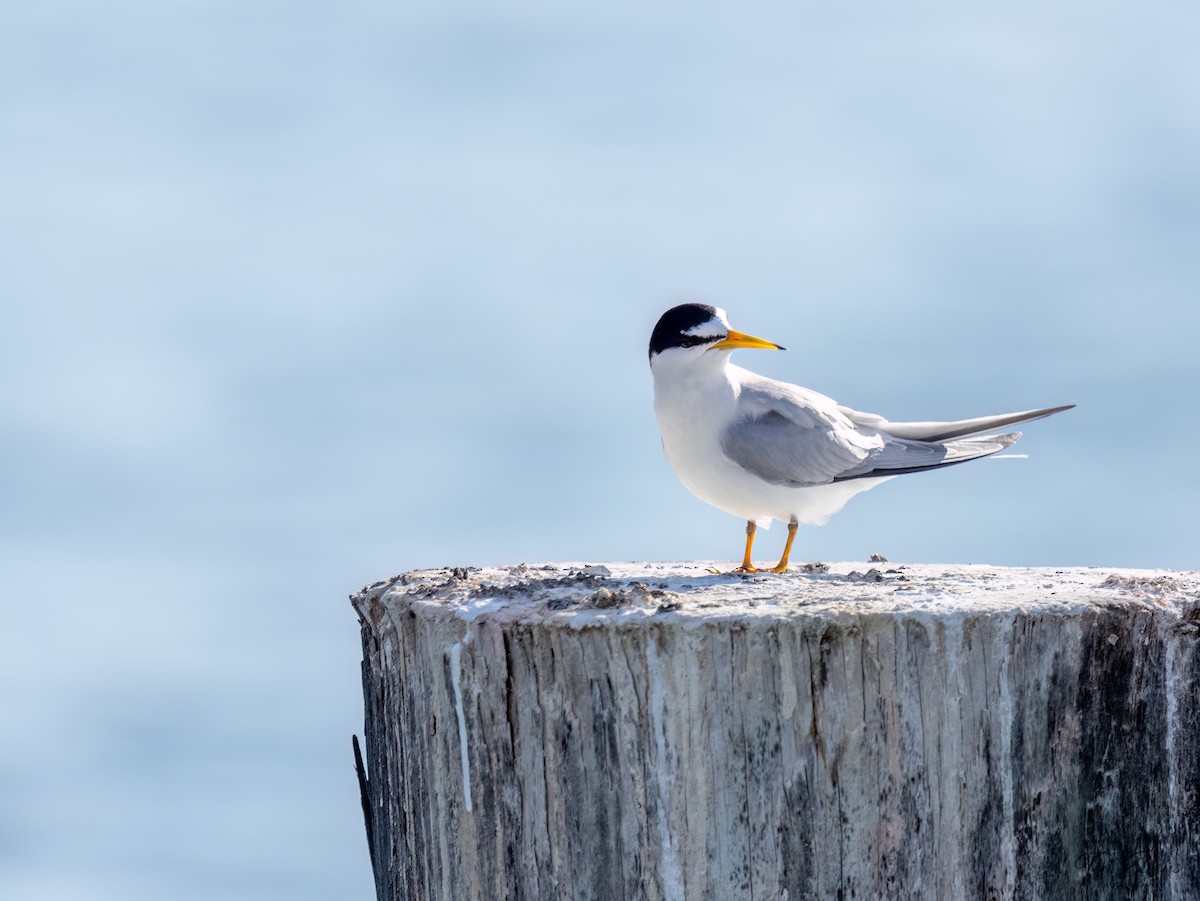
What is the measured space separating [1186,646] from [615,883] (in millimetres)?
2150

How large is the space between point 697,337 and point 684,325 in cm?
10

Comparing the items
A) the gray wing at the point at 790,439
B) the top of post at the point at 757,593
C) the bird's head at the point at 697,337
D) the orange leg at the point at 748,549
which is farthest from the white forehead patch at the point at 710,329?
the top of post at the point at 757,593

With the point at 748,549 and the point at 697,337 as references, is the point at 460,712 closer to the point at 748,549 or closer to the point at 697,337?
the point at 748,549

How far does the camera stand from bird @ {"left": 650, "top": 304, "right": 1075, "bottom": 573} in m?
6.39

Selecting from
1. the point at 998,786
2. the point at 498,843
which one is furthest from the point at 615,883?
the point at 998,786

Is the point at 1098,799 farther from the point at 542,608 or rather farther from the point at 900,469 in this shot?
the point at 900,469

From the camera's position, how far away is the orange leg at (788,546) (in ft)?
19.7

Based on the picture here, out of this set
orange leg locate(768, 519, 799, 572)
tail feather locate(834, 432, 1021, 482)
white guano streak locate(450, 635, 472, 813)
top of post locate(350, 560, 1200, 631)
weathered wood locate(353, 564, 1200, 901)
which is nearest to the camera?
weathered wood locate(353, 564, 1200, 901)

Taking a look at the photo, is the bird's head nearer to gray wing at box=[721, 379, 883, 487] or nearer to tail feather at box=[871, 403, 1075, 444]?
gray wing at box=[721, 379, 883, 487]

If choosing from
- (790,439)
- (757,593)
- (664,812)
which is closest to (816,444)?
(790,439)

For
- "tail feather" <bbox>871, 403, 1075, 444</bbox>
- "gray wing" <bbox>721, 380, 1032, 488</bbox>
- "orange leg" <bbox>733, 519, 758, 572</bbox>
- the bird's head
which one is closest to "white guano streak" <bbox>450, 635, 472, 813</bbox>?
"orange leg" <bbox>733, 519, 758, 572</bbox>

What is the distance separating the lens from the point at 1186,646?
4504 mm

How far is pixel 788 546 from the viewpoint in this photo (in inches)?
251

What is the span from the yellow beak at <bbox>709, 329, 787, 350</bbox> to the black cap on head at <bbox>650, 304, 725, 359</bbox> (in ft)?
0.14
